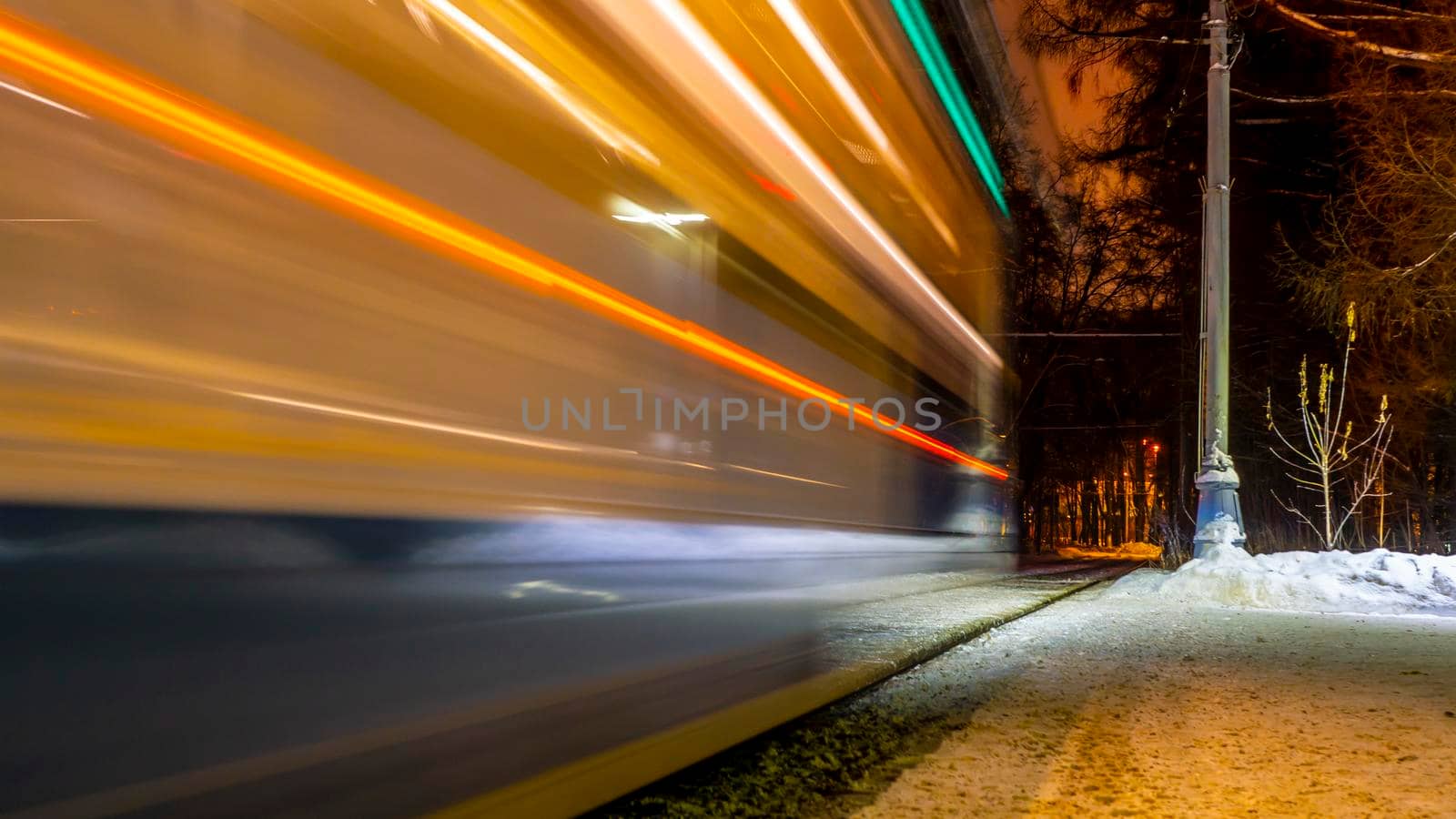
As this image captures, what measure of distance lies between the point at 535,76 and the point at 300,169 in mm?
945

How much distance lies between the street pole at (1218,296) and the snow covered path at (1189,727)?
5785mm

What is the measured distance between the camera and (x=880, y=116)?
6.10 meters

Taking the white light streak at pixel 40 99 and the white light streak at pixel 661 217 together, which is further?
the white light streak at pixel 661 217

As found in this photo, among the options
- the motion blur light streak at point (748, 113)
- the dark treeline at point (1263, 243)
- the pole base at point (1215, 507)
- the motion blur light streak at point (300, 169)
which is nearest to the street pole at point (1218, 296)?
the pole base at point (1215, 507)

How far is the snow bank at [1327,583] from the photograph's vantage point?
460 inches

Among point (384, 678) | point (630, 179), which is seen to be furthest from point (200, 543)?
point (630, 179)

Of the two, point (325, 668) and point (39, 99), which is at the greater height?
point (39, 99)

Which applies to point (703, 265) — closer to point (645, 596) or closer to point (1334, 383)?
point (645, 596)

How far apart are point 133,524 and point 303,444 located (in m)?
0.45

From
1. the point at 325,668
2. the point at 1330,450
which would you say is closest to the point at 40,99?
the point at 325,668

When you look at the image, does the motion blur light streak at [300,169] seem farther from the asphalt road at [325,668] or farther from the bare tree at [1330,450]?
the bare tree at [1330,450]

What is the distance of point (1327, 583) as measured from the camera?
1217 centimetres

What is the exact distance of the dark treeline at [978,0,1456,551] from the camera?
42.6 feet

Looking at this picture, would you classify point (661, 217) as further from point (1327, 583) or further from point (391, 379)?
point (1327, 583)
